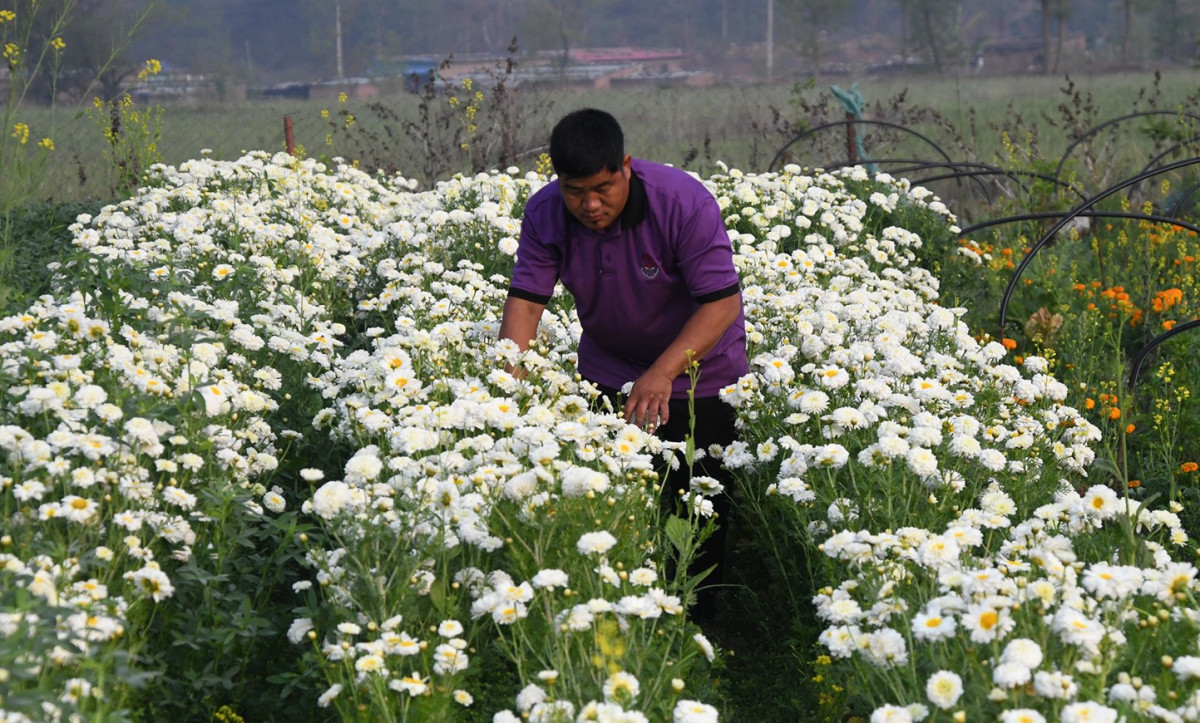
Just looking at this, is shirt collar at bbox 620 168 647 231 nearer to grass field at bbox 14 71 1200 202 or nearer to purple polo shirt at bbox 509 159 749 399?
purple polo shirt at bbox 509 159 749 399

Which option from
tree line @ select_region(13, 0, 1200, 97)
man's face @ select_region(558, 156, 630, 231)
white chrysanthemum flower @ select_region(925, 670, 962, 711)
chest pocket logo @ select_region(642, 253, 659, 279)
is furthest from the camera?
tree line @ select_region(13, 0, 1200, 97)

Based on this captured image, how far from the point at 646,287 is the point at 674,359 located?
42 centimetres

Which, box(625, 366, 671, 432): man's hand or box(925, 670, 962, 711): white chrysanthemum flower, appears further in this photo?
box(625, 366, 671, 432): man's hand

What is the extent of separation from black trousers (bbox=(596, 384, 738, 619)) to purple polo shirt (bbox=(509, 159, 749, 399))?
65 mm

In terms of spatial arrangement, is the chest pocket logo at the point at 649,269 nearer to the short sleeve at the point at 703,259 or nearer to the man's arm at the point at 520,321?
the short sleeve at the point at 703,259

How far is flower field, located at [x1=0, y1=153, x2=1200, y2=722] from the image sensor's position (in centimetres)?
266

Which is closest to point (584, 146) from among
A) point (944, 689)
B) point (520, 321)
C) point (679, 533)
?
point (520, 321)

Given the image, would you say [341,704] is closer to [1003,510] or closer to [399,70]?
[1003,510]

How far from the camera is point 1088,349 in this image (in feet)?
22.2

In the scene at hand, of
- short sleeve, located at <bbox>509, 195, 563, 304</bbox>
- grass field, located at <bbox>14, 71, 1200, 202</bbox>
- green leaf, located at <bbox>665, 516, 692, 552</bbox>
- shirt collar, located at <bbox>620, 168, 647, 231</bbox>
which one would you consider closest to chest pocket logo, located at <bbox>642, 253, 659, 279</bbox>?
shirt collar, located at <bbox>620, 168, 647, 231</bbox>

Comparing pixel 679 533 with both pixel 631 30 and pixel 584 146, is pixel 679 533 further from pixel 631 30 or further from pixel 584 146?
pixel 631 30

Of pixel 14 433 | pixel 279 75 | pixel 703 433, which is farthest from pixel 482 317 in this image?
pixel 279 75

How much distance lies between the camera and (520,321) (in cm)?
455

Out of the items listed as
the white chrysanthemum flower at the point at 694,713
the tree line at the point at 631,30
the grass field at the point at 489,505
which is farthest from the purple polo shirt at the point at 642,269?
the tree line at the point at 631,30
